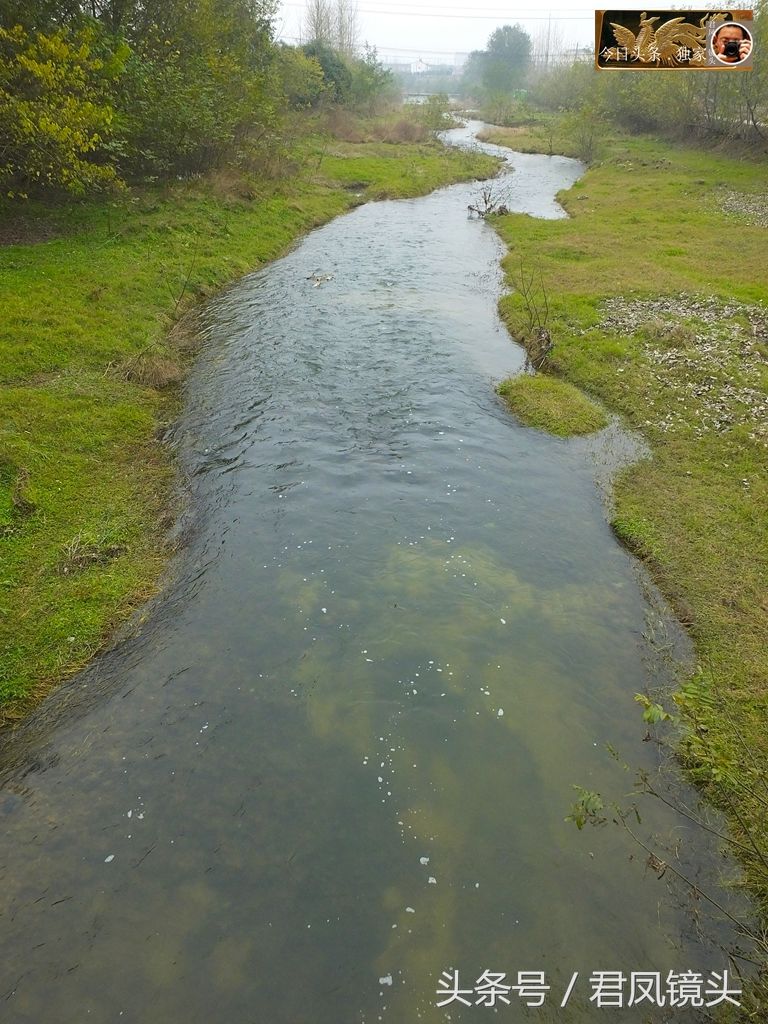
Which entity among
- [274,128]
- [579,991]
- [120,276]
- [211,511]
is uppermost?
[274,128]

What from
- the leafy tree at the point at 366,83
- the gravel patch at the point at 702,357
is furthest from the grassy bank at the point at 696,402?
the leafy tree at the point at 366,83

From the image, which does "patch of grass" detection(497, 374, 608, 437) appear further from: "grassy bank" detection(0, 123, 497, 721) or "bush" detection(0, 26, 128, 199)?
"bush" detection(0, 26, 128, 199)

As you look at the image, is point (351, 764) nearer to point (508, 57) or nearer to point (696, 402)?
point (696, 402)

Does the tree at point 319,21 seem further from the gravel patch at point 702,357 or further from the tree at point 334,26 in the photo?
the gravel patch at point 702,357

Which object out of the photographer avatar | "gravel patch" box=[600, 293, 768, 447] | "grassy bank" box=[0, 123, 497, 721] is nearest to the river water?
"grassy bank" box=[0, 123, 497, 721]

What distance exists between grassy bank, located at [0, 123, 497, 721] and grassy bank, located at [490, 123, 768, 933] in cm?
958

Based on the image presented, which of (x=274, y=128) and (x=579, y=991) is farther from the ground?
(x=274, y=128)

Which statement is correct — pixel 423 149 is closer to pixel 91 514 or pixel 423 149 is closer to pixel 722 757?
pixel 91 514

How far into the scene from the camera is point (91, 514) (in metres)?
12.2

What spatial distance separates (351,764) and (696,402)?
1361cm

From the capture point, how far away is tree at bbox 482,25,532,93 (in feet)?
431

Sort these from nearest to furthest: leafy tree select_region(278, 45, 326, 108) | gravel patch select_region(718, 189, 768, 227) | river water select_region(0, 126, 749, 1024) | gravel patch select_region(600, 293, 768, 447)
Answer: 1. river water select_region(0, 126, 749, 1024)
2. gravel patch select_region(600, 293, 768, 447)
3. gravel patch select_region(718, 189, 768, 227)
4. leafy tree select_region(278, 45, 326, 108)

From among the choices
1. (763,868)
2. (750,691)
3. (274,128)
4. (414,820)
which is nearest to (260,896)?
(414,820)

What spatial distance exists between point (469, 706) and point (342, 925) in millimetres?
3382
